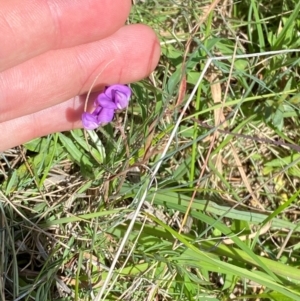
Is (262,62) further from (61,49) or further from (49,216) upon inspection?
(49,216)

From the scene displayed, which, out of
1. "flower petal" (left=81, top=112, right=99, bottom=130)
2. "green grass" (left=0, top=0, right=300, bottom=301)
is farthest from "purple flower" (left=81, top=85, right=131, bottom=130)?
"green grass" (left=0, top=0, right=300, bottom=301)

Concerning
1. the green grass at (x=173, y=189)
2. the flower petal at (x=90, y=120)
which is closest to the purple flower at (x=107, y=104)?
the flower petal at (x=90, y=120)

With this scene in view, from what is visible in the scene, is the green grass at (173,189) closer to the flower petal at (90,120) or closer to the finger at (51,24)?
the flower petal at (90,120)

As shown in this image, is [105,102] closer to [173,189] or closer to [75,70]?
[75,70]

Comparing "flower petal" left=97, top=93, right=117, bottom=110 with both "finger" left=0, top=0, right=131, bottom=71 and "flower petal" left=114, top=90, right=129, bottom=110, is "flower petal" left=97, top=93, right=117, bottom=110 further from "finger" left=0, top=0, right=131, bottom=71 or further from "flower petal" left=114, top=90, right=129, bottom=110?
"finger" left=0, top=0, right=131, bottom=71

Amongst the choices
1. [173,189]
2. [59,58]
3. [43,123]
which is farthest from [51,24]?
[173,189]

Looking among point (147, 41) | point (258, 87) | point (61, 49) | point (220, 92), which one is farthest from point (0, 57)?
point (258, 87)
